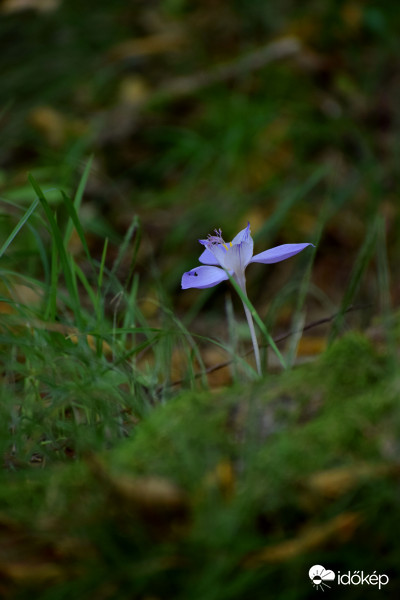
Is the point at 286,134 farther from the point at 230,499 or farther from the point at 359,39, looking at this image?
the point at 230,499

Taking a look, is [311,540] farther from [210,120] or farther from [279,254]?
[210,120]

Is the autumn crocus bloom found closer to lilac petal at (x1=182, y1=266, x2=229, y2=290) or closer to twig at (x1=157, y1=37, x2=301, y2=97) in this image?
lilac petal at (x1=182, y1=266, x2=229, y2=290)

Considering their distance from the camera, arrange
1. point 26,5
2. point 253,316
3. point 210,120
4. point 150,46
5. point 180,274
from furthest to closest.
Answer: point 150,46
point 26,5
point 210,120
point 180,274
point 253,316

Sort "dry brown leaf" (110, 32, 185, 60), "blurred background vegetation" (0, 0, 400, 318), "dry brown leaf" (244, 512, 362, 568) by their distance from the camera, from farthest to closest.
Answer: "dry brown leaf" (110, 32, 185, 60) < "blurred background vegetation" (0, 0, 400, 318) < "dry brown leaf" (244, 512, 362, 568)

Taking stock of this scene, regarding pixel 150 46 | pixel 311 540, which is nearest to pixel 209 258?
pixel 311 540

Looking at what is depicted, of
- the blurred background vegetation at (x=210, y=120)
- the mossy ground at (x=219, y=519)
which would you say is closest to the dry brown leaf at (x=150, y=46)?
the blurred background vegetation at (x=210, y=120)

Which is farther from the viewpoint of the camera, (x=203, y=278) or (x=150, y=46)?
(x=150, y=46)

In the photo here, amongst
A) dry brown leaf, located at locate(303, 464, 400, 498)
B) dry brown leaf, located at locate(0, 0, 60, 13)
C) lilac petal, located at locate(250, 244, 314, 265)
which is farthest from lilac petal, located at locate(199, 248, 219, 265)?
dry brown leaf, located at locate(0, 0, 60, 13)
